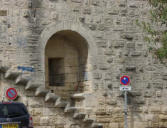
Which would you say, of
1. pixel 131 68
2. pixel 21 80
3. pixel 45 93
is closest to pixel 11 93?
pixel 21 80

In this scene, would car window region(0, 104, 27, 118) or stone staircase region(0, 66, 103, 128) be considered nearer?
car window region(0, 104, 27, 118)

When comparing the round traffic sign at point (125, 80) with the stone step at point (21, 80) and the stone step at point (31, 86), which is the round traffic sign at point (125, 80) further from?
the stone step at point (21, 80)

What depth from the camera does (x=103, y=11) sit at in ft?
61.4

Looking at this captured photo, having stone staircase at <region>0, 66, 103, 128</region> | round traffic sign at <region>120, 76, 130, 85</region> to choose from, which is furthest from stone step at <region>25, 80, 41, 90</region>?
round traffic sign at <region>120, 76, 130, 85</region>

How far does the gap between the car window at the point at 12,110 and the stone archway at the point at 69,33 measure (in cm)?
413

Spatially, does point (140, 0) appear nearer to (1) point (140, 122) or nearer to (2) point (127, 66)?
(2) point (127, 66)

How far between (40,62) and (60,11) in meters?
1.95

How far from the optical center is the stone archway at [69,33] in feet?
57.7

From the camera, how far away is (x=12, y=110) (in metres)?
13.2

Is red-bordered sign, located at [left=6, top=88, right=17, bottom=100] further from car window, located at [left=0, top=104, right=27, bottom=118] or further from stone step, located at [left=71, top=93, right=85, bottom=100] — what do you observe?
stone step, located at [left=71, top=93, right=85, bottom=100]

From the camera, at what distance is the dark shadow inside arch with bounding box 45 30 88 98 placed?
1867 cm

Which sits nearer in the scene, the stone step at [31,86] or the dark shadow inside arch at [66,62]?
the stone step at [31,86]

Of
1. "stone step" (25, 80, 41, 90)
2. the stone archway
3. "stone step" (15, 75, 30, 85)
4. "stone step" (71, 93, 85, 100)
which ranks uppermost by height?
the stone archway

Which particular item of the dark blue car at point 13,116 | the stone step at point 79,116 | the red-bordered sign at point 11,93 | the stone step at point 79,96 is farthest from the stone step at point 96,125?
the dark blue car at point 13,116
